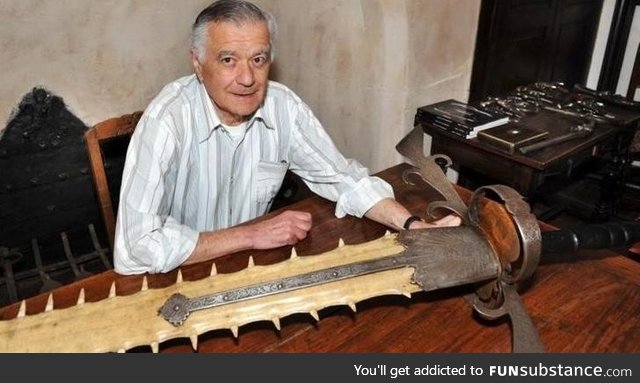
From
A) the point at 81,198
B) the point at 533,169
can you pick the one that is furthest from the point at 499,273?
the point at 81,198

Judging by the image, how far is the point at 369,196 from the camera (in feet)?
5.07

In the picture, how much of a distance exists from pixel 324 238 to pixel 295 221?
10 centimetres

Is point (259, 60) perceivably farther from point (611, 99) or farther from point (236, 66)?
point (611, 99)

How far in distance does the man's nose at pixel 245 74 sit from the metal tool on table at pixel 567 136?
1.15m

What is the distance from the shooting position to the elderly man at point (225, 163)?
1.34 m

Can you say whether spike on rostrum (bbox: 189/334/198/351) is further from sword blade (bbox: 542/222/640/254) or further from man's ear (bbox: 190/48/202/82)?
man's ear (bbox: 190/48/202/82)

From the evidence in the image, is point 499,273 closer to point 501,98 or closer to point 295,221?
point 295,221

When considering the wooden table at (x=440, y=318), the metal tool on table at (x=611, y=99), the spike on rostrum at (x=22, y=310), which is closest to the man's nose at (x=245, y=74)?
the wooden table at (x=440, y=318)

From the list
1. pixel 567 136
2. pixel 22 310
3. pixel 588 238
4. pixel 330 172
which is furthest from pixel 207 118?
pixel 567 136

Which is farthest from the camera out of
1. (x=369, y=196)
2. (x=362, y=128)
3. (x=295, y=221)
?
(x=362, y=128)

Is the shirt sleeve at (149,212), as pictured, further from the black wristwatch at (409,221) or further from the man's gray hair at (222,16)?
the black wristwatch at (409,221)

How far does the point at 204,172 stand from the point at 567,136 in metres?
1.54

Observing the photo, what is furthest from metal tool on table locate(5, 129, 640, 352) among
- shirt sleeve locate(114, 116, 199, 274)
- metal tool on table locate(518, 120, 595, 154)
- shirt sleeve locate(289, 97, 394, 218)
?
metal tool on table locate(518, 120, 595, 154)

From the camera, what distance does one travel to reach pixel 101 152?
172 centimetres
